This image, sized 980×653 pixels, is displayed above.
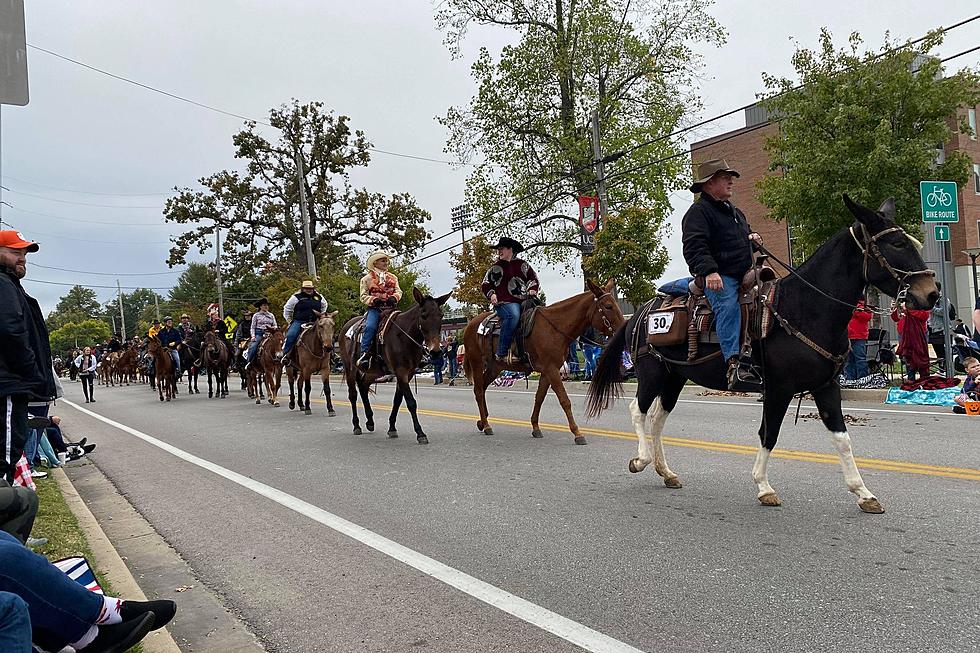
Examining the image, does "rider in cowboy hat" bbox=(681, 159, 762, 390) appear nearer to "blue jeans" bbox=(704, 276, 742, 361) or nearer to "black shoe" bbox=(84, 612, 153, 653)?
"blue jeans" bbox=(704, 276, 742, 361)

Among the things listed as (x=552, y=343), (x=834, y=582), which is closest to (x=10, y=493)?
(x=834, y=582)

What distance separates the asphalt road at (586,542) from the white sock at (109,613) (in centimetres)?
88

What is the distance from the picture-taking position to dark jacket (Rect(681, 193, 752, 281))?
254 inches

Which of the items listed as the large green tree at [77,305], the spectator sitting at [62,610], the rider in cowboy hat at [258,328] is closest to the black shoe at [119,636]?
the spectator sitting at [62,610]

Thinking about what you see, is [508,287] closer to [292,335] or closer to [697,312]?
[697,312]

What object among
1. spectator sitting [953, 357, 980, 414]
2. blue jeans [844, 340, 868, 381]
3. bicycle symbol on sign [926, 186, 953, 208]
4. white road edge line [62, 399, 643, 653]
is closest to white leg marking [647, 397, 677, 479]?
white road edge line [62, 399, 643, 653]

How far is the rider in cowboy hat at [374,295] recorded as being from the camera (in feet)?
40.5

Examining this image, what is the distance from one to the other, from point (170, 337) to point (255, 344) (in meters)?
6.64

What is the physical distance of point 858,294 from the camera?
19.9 ft

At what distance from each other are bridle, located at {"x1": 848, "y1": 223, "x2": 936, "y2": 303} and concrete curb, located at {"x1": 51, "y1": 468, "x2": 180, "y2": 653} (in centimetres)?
543

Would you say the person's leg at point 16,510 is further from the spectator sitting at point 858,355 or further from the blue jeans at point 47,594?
the spectator sitting at point 858,355

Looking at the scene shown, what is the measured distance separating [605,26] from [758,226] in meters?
23.4

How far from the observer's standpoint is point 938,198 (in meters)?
13.3

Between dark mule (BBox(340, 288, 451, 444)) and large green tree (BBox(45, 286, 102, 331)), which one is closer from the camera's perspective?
dark mule (BBox(340, 288, 451, 444))
